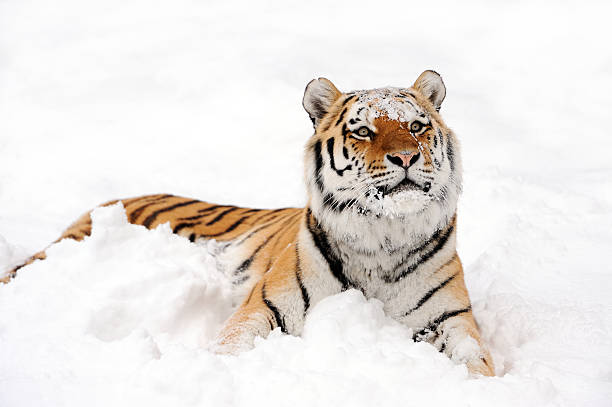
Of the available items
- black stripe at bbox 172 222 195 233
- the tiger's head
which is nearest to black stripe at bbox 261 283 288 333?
the tiger's head

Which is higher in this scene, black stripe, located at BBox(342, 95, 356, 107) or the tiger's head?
black stripe, located at BBox(342, 95, 356, 107)

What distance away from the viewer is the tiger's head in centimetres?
162

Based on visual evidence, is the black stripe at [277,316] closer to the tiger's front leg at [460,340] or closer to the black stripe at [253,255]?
the tiger's front leg at [460,340]

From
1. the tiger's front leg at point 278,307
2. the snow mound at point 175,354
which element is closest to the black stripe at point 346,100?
the tiger's front leg at point 278,307

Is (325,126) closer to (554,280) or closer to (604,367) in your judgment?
(604,367)

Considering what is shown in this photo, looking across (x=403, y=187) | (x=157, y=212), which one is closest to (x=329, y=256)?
(x=403, y=187)

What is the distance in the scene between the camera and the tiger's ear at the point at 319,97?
1.93 m

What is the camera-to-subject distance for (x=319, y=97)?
195 centimetres

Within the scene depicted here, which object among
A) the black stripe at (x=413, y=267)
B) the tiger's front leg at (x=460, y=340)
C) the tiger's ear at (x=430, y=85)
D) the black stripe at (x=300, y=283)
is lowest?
the tiger's front leg at (x=460, y=340)

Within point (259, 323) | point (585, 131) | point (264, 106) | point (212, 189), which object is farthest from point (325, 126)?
point (585, 131)

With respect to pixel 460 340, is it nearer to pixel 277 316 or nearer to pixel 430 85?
pixel 277 316

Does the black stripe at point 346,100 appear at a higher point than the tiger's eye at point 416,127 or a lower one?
higher

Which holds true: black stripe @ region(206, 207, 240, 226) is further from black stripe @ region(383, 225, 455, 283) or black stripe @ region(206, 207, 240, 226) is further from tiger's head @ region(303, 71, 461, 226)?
black stripe @ region(383, 225, 455, 283)

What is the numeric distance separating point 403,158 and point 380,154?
0.24ft
